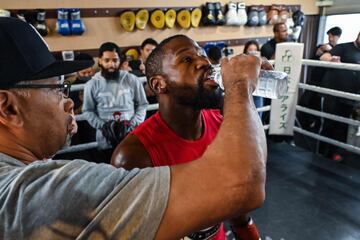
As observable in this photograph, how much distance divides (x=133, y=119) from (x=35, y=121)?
2.09m

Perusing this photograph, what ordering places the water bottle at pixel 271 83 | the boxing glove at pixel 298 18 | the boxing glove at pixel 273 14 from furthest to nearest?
the boxing glove at pixel 298 18 → the boxing glove at pixel 273 14 → the water bottle at pixel 271 83

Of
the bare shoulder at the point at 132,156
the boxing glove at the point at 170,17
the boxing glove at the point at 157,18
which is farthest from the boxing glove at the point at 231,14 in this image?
the bare shoulder at the point at 132,156

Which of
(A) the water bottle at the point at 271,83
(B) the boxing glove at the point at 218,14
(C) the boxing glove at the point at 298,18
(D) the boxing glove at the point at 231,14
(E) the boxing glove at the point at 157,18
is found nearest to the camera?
(A) the water bottle at the point at 271,83

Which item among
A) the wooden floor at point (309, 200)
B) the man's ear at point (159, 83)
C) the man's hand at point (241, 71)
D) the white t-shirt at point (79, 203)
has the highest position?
the man's hand at point (241, 71)

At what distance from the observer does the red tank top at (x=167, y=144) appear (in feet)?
4.01

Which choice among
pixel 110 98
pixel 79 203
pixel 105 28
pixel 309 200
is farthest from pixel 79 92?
pixel 79 203

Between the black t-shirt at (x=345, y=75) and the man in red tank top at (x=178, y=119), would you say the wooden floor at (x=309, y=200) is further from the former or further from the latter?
the man in red tank top at (x=178, y=119)

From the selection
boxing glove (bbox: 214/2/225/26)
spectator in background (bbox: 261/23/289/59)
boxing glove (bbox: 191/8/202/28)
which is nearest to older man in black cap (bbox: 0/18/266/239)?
→ spectator in background (bbox: 261/23/289/59)

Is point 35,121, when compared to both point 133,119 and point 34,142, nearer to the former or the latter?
point 34,142

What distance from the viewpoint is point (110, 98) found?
2.73 m

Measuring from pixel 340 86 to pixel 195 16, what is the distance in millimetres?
2453

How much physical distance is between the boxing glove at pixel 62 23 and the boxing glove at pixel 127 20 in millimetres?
761

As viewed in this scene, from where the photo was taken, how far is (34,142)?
694 millimetres

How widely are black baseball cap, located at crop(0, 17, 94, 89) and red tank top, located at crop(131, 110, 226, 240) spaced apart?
0.58 m
